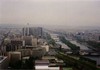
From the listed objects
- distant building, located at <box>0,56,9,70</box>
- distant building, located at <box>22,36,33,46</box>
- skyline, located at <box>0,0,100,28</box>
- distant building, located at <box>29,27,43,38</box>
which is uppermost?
A: skyline, located at <box>0,0,100,28</box>

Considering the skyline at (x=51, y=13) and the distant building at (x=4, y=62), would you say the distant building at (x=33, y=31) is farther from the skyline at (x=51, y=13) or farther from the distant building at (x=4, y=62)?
the distant building at (x=4, y=62)

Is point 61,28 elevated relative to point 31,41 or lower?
elevated

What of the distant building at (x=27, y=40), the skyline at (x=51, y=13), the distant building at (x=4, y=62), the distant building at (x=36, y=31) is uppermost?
the skyline at (x=51, y=13)

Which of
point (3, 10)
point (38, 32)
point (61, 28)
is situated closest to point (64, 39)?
point (61, 28)

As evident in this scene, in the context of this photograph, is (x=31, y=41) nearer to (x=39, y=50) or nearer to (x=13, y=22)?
(x=39, y=50)

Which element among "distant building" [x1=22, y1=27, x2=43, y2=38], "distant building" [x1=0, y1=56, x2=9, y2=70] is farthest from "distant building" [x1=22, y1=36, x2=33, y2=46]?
"distant building" [x1=0, y1=56, x2=9, y2=70]

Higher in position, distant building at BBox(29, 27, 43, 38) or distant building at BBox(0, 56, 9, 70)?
distant building at BBox(29, 27, 43, 38)

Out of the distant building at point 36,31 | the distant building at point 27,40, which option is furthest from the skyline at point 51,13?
the distant building at point 27,40

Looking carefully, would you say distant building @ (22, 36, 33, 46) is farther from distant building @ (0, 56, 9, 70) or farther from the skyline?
distant building @ (0, 56, 9, 70)
